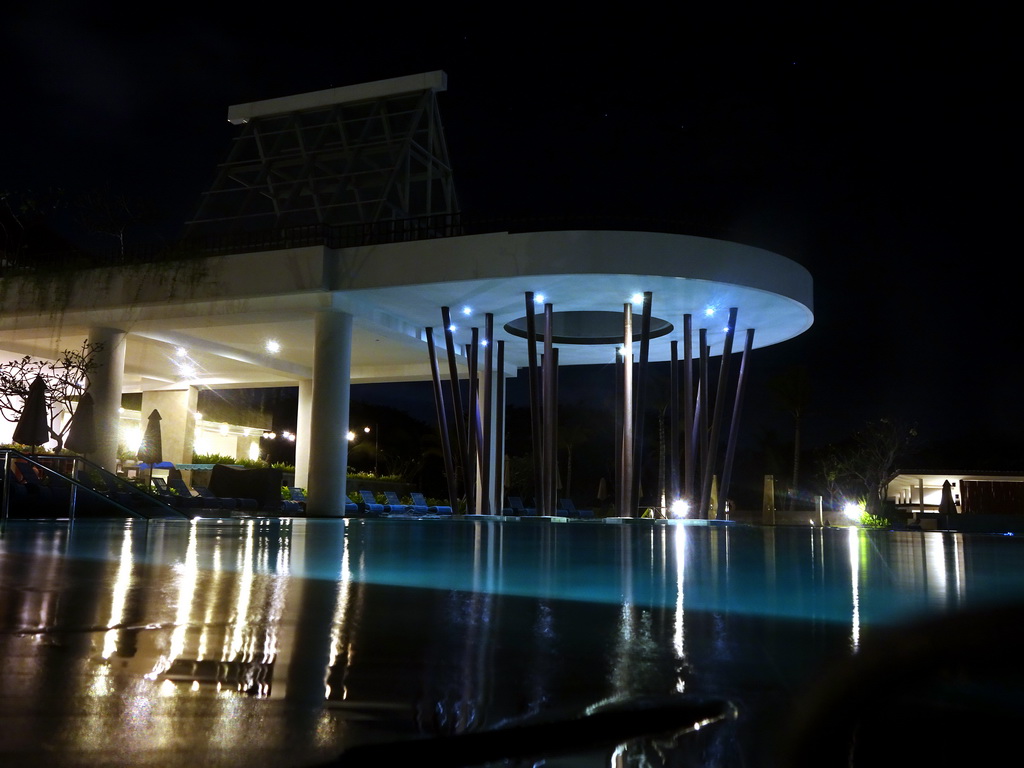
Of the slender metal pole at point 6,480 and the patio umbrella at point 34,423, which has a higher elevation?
the patio umbrella at point 34,423

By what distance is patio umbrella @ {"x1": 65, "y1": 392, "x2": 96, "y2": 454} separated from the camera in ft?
57.7

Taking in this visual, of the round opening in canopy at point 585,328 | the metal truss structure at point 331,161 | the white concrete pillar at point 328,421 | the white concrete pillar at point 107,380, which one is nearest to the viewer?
the white concrete pillar at point 328,421

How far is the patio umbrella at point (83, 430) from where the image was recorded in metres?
17.6

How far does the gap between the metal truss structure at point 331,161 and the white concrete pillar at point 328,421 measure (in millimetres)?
4400

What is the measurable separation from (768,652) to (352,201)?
21469 mm

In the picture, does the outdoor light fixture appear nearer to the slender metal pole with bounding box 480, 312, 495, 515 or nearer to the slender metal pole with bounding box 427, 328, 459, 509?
the slender metal pole with bounding box 480, 312, 495, 515

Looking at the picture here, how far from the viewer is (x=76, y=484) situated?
9828mm

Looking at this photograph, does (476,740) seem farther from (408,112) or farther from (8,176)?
(8,176)

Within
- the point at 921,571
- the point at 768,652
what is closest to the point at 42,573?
the point at 768,652

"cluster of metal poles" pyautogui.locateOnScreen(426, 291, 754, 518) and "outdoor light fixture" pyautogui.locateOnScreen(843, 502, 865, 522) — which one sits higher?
"cluster of metal poles" pyautogui.locateOnScreen(426, 291, 754, 518)

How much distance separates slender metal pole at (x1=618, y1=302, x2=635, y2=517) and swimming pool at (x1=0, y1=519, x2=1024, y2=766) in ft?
46.1

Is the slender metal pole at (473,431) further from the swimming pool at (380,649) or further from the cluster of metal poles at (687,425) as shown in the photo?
the swimming pool at (380,649)


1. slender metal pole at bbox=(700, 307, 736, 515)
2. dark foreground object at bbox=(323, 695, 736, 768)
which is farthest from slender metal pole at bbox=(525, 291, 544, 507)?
dark foreground object at bbox=(323, 695, 736, 768)

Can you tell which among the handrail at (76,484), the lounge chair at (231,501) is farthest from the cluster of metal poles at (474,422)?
the handrail at (76,484)
